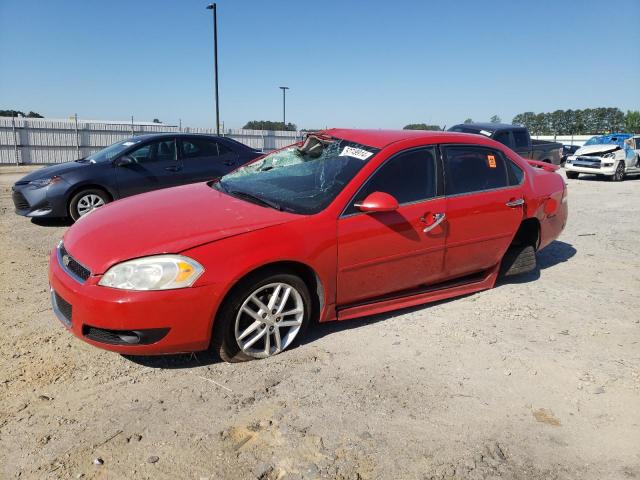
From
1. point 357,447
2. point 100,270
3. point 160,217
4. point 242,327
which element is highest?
point 160,217

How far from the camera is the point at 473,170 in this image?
172 inches

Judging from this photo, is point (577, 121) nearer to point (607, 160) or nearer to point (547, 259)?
point (607, 160)

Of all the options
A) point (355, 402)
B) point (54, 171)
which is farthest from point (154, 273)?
point (54, 171)

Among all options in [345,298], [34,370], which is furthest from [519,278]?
[34,370]

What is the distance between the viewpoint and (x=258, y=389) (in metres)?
3.00

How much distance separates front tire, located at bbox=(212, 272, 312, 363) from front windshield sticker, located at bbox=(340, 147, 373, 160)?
114cm

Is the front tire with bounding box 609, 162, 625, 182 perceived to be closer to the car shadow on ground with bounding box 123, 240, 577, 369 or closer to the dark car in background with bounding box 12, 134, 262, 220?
the car shadow on ground with bounding box 123, 240, 577, 369

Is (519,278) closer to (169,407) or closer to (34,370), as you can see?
(169,407)

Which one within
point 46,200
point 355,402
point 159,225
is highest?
point 159,225

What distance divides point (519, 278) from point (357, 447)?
11.2ft

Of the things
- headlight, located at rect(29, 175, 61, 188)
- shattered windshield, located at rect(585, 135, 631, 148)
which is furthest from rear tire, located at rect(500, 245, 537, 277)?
shattered windshield, located at rect(585, 135, 631, 148)

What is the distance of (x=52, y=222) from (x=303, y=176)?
5.58 meters

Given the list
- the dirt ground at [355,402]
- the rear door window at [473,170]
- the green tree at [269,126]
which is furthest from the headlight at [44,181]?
the green tree at [269,126]

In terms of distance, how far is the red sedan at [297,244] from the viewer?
9.70ft
